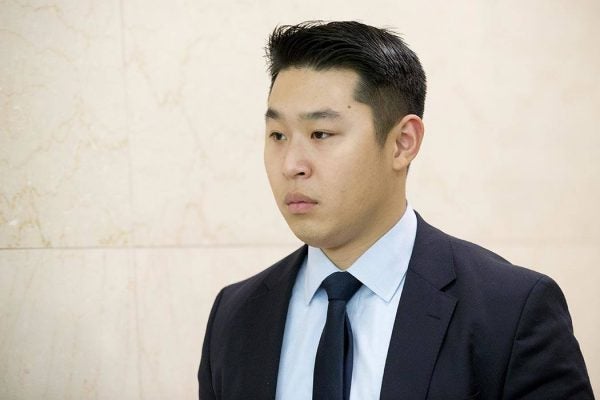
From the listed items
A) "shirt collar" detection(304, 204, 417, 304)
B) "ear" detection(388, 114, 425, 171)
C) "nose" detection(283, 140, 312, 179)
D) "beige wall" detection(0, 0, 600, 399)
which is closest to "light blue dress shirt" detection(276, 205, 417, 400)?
"shirt collar" detection(304, 204, 417, 304)

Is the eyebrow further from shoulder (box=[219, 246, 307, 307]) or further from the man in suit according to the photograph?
shoulder (box=[219, 246, 307, 307])

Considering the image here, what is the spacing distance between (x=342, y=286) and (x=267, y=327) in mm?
214

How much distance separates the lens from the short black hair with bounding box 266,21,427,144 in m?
1.66

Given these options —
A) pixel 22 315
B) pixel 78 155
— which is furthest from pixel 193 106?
pixel 22 315

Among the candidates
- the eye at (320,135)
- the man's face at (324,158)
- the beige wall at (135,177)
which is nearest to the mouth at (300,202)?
the man's face at (324,158)

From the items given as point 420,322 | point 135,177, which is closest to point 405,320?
point 420,322

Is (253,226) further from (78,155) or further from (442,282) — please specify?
(442,282)

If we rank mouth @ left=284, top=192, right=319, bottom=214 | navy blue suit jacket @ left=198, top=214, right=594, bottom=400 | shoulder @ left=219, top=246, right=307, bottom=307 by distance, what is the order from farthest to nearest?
shoulder @ left=219, top=246, right=307, bottom=307
mouth @ left=284, top=192, right=319, bottom=214
navy blue suit jacket @ left=198, top=214, right=594, bottom=400

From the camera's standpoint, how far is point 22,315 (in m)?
2.24

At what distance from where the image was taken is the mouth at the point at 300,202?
1.60m

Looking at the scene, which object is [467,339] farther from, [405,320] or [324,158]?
[324,158]

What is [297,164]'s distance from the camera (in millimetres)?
1589

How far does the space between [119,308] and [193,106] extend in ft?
2.13

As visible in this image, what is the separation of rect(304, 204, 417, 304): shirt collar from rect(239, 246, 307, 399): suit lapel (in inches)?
3.4
